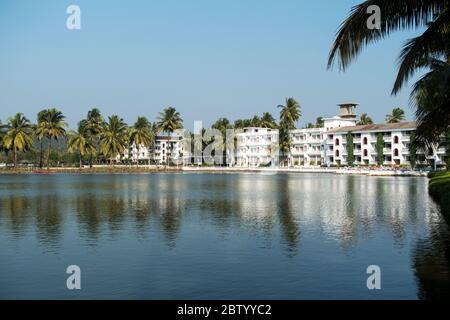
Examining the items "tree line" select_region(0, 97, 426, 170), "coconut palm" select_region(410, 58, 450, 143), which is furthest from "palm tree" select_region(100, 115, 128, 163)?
"coconut palm" select_region(410, 58, 450, 143)

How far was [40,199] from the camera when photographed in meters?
45.2

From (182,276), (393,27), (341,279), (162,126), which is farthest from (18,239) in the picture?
(162,126)

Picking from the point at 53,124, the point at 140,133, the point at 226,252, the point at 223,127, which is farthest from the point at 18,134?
the point at 226,252

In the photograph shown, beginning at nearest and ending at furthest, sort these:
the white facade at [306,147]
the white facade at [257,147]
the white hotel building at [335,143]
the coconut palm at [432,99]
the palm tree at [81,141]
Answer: the coconut palm at [432,99], the white hotel building at [335,143], the palm tree at [81,141], the white facade at [306,147], the white facade at [257,147]

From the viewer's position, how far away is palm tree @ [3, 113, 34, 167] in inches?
4611

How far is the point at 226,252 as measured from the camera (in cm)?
1998

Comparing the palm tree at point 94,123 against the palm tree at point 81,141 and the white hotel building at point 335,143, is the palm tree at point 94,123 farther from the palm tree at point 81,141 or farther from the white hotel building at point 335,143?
the white hotel building at point 335,143

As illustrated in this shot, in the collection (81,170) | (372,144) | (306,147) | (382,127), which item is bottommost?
(81,170)

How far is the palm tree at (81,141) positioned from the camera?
131 meters

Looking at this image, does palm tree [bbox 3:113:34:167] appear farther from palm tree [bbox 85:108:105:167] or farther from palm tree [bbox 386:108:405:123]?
palm tree [bbox 386:108:405:123]

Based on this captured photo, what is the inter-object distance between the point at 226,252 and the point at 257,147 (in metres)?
137

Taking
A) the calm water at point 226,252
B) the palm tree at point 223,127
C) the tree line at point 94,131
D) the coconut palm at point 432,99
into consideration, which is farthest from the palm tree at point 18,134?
the coconut palm at point 432,99

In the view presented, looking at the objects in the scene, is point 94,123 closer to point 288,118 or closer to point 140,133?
point 140,133

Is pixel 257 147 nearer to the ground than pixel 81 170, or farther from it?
farther from it
